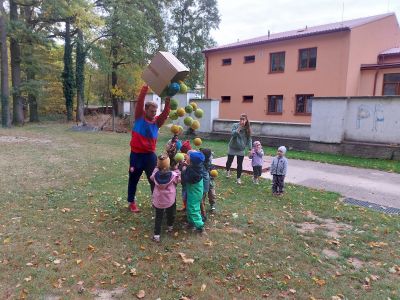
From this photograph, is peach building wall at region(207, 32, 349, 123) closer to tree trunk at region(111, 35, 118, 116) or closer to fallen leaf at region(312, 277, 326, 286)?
tree trunk at region(111, 35, 118, 116)

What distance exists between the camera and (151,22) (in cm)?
2992

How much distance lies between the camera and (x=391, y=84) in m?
18.4

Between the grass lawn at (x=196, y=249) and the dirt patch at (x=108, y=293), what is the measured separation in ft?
0.03

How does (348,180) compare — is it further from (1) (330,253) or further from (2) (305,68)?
(2) (305,68)

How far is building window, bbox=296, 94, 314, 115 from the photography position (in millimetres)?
19922

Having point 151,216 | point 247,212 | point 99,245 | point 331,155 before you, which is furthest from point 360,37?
point 99,245

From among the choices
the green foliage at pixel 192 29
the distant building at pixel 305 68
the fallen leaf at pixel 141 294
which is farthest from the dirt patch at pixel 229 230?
the green foliage at pixel 192 29

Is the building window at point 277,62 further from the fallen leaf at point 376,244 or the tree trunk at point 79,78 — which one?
the fallen leaf at point 376,244

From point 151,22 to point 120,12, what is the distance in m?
7.09

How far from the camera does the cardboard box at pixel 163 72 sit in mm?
4309

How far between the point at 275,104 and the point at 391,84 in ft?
22.3

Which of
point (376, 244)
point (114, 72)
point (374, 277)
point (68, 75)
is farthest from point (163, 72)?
point (114, 72)

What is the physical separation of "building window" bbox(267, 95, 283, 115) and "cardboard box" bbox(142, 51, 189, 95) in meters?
17.7

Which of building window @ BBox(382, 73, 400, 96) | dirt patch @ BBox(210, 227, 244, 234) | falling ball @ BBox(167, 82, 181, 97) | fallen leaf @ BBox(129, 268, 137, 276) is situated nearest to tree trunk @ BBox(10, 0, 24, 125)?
falling ball @ BBox(167, 82, 181, 97)
